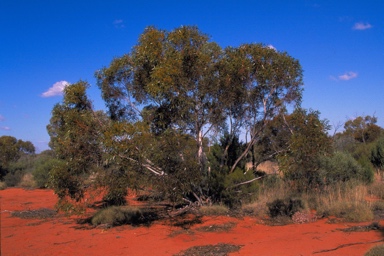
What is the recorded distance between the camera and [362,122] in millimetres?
46438

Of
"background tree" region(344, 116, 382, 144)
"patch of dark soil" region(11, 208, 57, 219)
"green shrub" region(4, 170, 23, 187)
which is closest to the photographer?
"patch of dark soil" region(11, 208, 57, 219)

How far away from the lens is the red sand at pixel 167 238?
893 centimetres

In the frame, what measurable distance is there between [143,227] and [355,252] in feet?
20.0

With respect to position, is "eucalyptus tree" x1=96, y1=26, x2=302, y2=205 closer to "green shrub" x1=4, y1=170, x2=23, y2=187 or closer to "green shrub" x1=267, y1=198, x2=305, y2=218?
"green shrub" x1=267, y1=198, x2=305, y2=218

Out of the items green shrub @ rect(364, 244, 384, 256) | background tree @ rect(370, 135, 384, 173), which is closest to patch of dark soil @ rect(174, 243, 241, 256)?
green shrub @ rect(364, 244, 384, 256)

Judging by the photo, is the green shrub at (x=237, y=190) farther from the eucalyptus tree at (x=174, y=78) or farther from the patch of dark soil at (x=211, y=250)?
the patch of dark soil at (x=211, y=250)

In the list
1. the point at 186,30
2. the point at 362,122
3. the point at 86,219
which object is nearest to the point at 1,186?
the point at 86,219

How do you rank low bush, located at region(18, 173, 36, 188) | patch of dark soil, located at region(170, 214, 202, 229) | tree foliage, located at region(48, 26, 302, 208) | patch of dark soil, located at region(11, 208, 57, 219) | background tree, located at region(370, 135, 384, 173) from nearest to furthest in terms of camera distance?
tree foliage, located at region(48, 26, 302, 208), patch of dark soil, located at region(170, 214, 202, 229), patch of dark soil, located at region(11, 208, 57, 219), background tree, located at region(370, 135, 384, 173), low bush, located at region(18, 173, 36, 188)

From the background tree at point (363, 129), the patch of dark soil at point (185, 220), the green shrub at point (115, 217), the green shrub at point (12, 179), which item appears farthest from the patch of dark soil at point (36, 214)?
the background tree at point (363, 129)

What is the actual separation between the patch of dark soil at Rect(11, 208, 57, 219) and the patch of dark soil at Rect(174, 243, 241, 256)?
7.58m

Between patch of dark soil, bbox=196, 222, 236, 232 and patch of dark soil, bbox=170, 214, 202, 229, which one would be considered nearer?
patch of dark soil, bbox=196, 222, 236, 232

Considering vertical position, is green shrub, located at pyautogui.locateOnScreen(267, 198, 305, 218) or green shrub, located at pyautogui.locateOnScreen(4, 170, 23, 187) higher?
green shrub, located at pyautogui.locateOnScreen(4, 170, 23, 187)

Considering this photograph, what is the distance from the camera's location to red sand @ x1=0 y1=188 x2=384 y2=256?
893 cm

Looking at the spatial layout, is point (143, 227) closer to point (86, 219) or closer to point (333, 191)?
point (86, 219)
